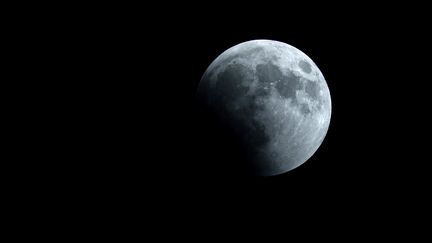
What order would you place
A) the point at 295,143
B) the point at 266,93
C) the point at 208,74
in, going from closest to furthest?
the point at 266,93 → the point at 295,143 → the point at 208,74

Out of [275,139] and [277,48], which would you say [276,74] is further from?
[275,139]

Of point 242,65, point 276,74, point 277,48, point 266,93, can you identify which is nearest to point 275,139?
point 266,93

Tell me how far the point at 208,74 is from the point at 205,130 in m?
0.77

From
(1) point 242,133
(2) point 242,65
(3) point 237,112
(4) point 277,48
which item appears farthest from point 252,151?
(4) point 277,48

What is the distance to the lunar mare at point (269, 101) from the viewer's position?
10.6ft

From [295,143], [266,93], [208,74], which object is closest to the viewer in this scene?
[266,93]

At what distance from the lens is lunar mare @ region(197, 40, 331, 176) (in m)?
3.24

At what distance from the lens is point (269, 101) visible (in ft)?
10.6

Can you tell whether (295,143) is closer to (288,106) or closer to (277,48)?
(288,106)

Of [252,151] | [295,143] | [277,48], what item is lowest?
[252,151]

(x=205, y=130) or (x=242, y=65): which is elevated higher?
(x=242, y=65)

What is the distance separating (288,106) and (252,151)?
2.31 ft

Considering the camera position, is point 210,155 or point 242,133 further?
point 210,155

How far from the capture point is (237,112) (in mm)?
3246
